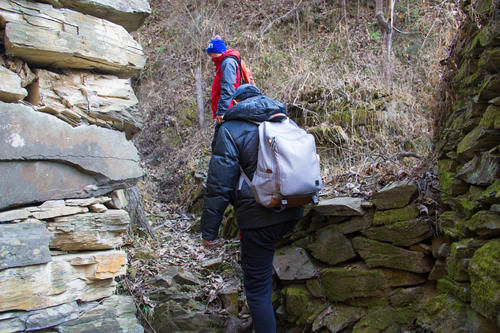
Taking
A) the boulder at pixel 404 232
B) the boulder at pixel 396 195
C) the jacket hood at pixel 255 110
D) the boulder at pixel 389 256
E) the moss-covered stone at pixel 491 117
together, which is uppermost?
the jacket hood at pixel 255 110

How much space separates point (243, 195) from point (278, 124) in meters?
0.61

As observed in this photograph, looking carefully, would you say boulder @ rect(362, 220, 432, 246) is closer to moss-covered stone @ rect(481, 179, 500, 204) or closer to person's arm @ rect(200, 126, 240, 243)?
moss-covered stone @ rect(481, 179, 500, 204)

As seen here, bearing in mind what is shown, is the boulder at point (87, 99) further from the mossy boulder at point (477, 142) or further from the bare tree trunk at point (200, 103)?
the bare tree trunk at point (200, 103)

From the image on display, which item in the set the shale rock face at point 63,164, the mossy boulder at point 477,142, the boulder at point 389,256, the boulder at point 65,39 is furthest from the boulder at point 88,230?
the mossy boulder at point 477,142

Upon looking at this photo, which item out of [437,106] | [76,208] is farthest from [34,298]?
[437,106]

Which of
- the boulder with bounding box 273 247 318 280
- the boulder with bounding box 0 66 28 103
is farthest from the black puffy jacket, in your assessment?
the boulder with bounding box 0 66 28 103

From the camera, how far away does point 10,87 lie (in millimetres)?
2520

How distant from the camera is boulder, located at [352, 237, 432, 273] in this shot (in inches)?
119

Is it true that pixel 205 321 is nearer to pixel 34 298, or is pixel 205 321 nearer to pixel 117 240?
pixel 117 240

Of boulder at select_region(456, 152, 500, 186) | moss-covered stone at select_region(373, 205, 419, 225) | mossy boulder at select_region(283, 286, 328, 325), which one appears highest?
boulder at select_region(456, 152, 500, 186)

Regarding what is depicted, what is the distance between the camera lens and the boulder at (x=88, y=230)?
2.63m

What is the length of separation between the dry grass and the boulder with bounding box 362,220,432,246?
0.59m

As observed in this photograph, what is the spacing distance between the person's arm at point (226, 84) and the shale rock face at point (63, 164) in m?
1.04

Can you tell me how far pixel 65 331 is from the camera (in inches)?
99.6
